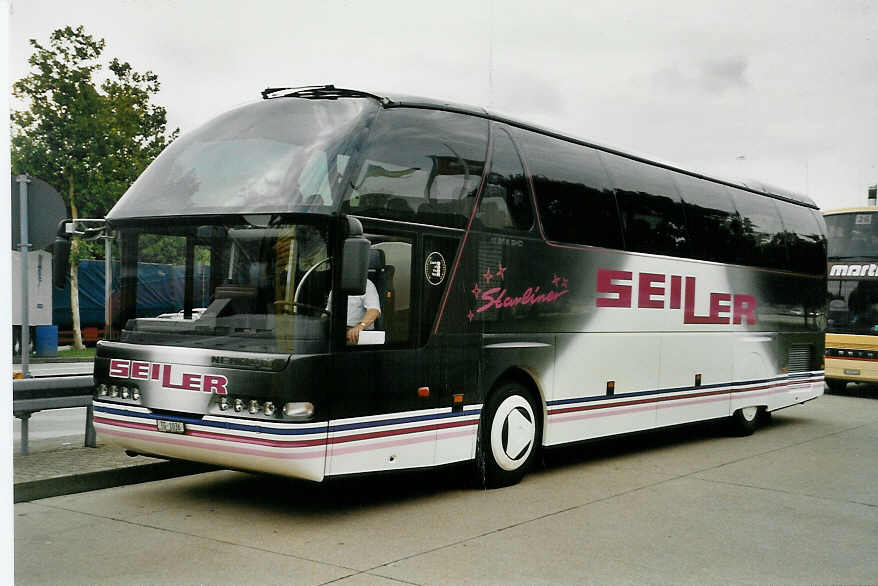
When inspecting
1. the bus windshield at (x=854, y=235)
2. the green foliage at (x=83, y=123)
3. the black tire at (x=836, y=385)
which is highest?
the green foliage at (x=83, y=123)

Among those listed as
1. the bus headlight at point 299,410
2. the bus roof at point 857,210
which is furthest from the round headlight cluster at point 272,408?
the bus roof at point 857,210

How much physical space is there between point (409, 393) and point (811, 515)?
3446 millimetres

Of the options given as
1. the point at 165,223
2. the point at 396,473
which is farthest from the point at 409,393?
the point at 165,223

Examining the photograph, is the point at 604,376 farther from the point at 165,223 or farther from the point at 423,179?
the point at 165,223

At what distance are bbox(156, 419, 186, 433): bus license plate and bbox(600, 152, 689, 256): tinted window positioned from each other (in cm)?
543

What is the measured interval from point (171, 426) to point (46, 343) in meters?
20.6

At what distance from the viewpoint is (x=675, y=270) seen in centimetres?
1135

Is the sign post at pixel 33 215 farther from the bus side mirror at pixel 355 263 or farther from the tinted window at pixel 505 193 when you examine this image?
the tinted window at pixel 505 193

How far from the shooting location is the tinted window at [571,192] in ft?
30.2

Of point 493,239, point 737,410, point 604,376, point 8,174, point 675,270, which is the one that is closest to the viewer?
point 8,174

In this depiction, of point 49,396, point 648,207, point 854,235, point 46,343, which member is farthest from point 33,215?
point 46,343

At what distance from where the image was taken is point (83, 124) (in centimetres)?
2250

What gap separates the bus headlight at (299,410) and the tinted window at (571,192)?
343 cm

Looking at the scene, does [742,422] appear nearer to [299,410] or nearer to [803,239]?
[803,239]
